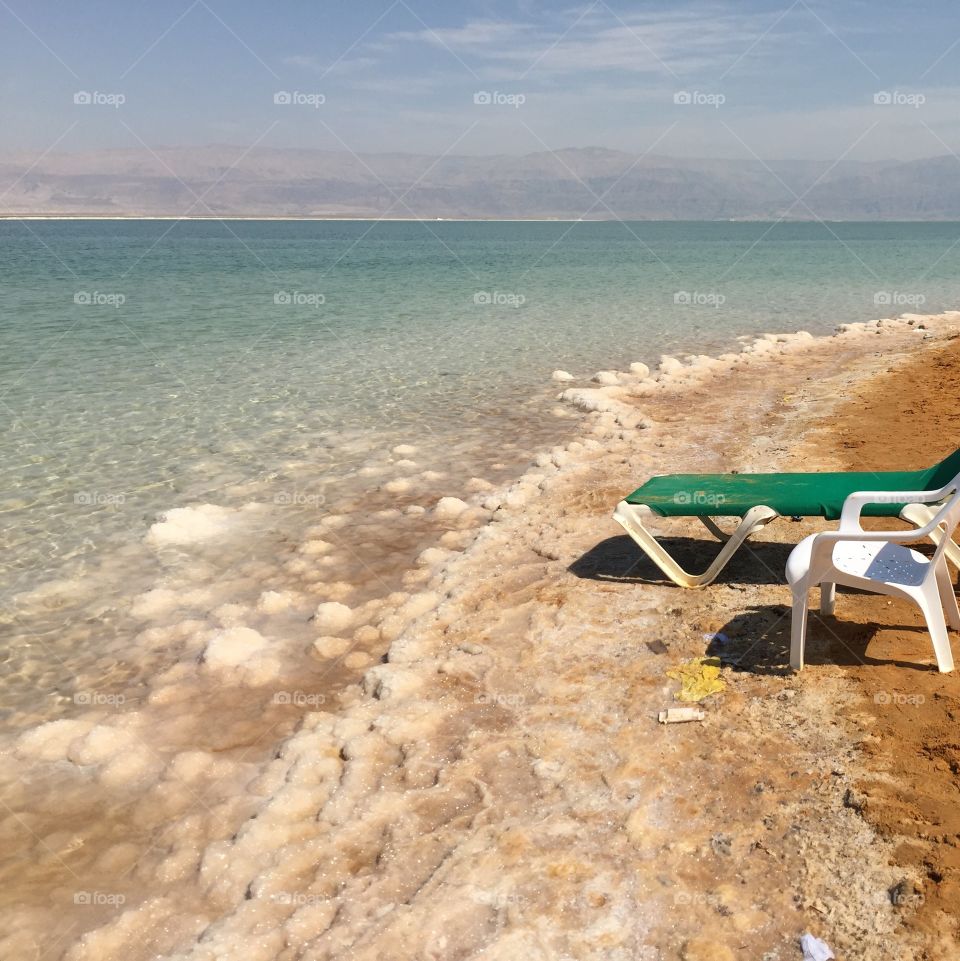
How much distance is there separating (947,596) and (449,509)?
471cm

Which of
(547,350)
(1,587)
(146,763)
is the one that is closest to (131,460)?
(1,587)

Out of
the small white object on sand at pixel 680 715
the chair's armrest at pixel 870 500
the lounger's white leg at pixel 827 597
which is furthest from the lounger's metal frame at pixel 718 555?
the small white object on sand at pixel 680 715

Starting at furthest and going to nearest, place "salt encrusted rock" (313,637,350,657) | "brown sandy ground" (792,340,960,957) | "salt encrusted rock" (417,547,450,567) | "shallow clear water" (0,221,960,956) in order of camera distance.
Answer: "salt encrusted rock" (417,547,450,567), "salt encrusted rock" (313,637,350,657), "shallow clear water" (0,221,960,956), "brown sandy ground" (792,340,960,957)

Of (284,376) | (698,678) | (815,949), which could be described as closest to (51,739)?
(698,678)

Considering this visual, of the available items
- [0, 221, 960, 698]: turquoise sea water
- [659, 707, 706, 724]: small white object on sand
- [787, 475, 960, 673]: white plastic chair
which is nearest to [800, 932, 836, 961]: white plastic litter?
[659, 707, 706, 724]: small white object on sand

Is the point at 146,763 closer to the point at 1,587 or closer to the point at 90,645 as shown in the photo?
the point at 90,645

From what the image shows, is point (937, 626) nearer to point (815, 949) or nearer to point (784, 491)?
point (784, 491)

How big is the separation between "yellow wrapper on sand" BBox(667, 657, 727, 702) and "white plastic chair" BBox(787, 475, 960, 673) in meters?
0.47

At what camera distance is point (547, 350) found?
17.4 metres

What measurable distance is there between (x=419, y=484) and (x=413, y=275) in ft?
98.9

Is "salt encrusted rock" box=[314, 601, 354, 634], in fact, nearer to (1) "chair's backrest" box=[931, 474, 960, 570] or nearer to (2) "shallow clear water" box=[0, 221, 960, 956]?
(2) "shallow clear water" box=[0, 221, 960, 956]

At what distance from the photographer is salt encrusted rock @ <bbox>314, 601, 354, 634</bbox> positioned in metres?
6.01

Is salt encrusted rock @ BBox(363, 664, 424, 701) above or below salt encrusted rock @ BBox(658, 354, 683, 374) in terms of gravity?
above

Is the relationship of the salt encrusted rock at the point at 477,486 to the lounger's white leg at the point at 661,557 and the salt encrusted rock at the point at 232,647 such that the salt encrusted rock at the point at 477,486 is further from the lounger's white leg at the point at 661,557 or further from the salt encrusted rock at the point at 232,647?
the salt encrusted rock at the point at 232,647
